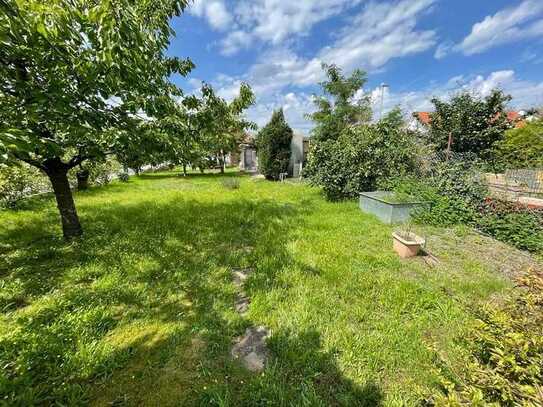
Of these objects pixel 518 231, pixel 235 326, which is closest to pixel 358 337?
pixel 235 326

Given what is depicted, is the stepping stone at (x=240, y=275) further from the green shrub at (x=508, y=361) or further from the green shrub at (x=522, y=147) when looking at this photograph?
the green shrub at (x=522, y=147)

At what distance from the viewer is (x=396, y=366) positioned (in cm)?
205

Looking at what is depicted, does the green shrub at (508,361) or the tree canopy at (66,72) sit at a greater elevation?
the tree canopy at (66,72)

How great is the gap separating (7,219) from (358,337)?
26.2ft

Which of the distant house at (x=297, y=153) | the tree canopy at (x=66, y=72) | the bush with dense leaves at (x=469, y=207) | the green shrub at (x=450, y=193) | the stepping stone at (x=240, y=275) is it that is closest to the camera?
the tree canopy at (x=66, y=72)

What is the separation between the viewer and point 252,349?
223 centimetres

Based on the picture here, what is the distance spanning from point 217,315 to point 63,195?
409 centimetres

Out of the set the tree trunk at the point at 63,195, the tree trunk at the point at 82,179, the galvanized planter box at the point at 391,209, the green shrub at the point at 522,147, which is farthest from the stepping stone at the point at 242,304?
the green shrub at the point at 522,147

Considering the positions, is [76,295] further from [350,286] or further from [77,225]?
[350,286]

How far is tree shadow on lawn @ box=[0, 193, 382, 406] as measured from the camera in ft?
5.82

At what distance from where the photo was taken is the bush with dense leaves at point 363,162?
8.30 m

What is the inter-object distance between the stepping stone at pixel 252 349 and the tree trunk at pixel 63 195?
169 inches

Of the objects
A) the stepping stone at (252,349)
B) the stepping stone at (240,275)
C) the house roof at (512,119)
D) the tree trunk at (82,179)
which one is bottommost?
the stepping stone at (252,349)

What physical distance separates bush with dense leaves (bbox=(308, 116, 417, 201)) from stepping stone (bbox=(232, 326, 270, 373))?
6.92m
